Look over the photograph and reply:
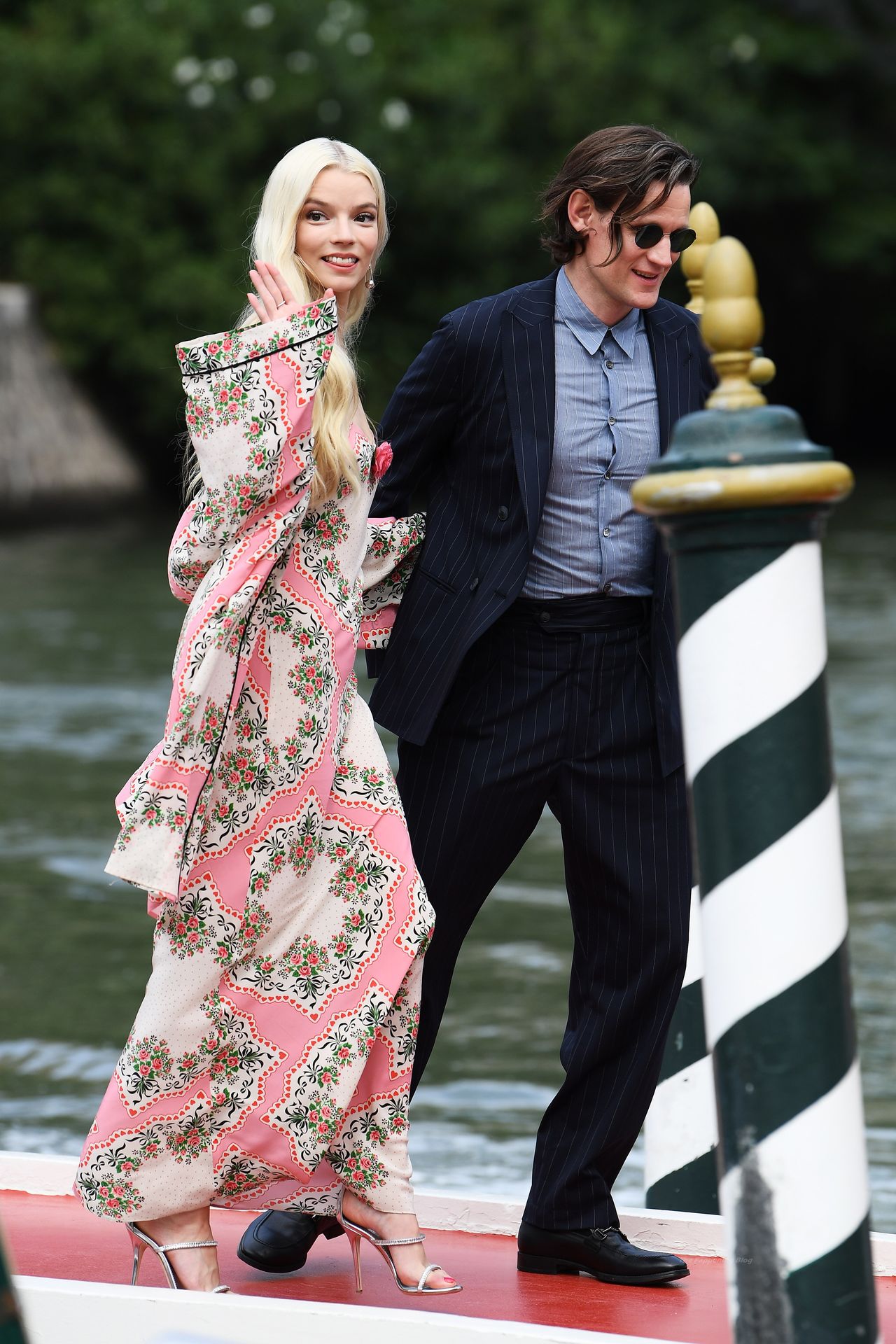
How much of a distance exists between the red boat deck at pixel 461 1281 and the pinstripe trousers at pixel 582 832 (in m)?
0.13

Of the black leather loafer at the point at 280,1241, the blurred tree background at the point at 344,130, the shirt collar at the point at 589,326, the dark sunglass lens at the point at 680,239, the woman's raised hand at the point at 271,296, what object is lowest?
the black leather loafer at the point at 280,1241

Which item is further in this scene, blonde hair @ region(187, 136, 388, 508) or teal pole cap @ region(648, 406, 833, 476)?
blonde hair @ region(187, 136, 388, 508)

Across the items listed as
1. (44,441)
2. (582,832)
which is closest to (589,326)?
(582,832)

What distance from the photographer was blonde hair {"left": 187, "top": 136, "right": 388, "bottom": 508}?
9.84 ft

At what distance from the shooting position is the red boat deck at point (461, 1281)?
2.99m

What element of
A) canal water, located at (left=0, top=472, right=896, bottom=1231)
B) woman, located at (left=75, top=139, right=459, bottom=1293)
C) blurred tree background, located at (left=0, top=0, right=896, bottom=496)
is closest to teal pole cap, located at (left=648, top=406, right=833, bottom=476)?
canal water, located at (left=0, top=472, right=896, bottom=1231)

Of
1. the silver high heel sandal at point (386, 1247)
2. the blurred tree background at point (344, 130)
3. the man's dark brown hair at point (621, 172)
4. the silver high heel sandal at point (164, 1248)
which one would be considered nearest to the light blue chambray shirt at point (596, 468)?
the man's dark brown hair at point (621, 172)

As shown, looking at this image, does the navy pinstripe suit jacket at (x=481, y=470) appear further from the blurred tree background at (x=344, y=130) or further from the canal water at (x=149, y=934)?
the blurred tree background at (x=344, y=130)

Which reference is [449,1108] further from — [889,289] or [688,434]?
[889,289]

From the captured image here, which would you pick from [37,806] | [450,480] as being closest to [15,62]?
[37,806]

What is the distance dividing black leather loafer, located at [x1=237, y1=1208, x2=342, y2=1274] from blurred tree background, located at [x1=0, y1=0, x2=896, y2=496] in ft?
65.6

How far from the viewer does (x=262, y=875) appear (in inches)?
116

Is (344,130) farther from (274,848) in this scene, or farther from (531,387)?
(274,848)

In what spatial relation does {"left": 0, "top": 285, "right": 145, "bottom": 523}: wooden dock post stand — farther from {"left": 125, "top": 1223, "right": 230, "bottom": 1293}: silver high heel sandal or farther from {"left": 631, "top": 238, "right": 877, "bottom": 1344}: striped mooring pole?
{"left": 631, "top": 238, "right": 877, "bottom": 1344}: striped mooring pole
